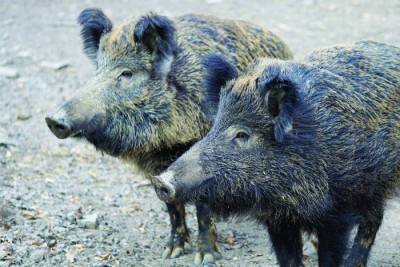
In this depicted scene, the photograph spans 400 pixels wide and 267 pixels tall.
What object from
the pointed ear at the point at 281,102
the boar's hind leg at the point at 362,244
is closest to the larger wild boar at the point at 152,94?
the boar's hind leg at the point at 362,244

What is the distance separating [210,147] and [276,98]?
0.54 metres

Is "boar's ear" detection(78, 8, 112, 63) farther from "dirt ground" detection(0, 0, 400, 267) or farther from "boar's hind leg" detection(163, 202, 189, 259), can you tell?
"boar's hind leg" detection(163, 202, 189, 259)

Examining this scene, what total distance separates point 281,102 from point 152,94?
69.9 inches

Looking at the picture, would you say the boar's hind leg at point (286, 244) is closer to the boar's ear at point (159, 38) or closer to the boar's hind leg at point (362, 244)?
the boar's hind leg at point (362, 244)

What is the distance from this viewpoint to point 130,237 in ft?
23.6

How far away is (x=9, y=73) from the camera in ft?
37.4

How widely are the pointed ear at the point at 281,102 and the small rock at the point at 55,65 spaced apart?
709 centimetres

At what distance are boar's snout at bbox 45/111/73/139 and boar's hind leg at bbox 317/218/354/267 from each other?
2.01m

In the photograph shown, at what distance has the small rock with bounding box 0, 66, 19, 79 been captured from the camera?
446 inches

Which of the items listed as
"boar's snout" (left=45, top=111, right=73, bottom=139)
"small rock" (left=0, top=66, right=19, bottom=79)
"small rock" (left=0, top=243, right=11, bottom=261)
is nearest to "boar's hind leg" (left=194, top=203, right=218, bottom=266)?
"boar's snout" (left=45, top=111, right=73, bottom=139)

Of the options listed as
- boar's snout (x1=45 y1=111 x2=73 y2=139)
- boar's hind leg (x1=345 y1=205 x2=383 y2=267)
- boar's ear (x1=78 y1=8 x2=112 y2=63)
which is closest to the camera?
Result: boar's snout (x1=45 y1=111 x2=73 y2=139)

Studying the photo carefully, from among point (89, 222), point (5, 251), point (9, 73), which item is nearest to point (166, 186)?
point (5, 251)

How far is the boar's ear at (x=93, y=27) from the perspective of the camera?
692 cm

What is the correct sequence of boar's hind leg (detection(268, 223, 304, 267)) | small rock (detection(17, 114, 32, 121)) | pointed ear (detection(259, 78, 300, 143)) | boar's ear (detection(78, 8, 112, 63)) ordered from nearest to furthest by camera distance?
pointed ear (detection(259, 78, 300, 143)) < boar's hind leg (detection(268, 223, 304, 267)) < boar's ear (detection(78, 8, 112, 63)) < small rock (detection(17, 114, 32, 121))
